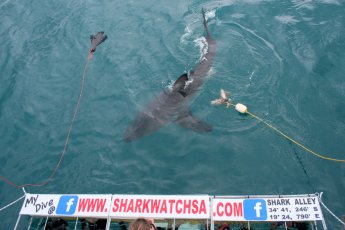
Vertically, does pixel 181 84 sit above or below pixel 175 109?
above

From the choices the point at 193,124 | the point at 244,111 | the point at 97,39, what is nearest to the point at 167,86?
the point at 193,124

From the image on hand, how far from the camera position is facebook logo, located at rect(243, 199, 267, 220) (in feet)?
24.6

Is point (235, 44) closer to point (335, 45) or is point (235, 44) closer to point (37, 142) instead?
point (335, 45)

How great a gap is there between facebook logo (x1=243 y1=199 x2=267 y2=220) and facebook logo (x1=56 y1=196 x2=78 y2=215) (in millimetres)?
4315

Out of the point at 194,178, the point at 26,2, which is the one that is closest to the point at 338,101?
the point at 194,178

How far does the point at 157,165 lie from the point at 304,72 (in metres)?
6.96

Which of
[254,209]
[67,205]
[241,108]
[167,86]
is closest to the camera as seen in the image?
[254,209]

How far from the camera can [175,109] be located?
12.2 metres

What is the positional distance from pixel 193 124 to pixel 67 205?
5281 mm

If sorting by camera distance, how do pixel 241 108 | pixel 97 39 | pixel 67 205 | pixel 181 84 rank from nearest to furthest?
pixel 67 205 < pixel 241 108 < pixel 181 84 < pixel 97 39

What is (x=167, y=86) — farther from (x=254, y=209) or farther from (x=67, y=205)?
(x=254, y=209)

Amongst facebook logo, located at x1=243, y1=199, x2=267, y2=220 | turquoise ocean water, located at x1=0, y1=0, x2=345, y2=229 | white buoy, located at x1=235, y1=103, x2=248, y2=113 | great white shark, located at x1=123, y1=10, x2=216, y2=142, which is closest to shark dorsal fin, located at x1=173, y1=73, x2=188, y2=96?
great white shark, located at x1=123, y1=10, x2=216, y2=142

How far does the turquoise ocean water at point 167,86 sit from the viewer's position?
1038 centimetres

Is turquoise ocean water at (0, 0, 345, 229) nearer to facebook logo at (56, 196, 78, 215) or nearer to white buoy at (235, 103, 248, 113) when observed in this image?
white buoy at (235, 103, 248, 113)
